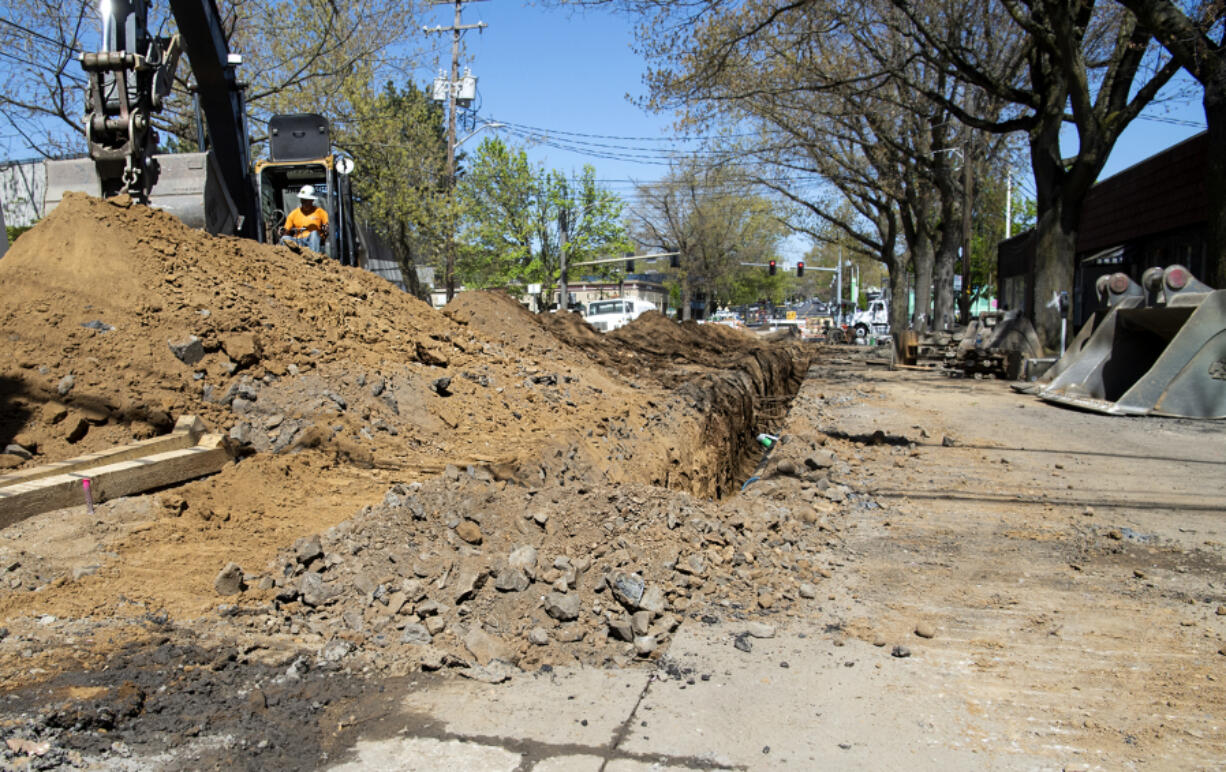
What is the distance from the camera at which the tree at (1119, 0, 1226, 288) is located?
38.6ft

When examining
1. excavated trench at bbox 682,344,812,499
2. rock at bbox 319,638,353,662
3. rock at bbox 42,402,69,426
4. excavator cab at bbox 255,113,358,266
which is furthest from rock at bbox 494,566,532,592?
excavator cab at bbox 255,113,358,266

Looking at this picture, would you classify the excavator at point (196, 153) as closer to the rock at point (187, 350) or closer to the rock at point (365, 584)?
the rock at point (187, 350)

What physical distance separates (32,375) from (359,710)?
166 inches

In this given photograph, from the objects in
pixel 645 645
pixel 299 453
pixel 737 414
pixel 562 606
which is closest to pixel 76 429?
pixel 299 453

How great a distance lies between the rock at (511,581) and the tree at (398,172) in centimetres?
2253

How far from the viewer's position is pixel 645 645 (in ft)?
12.9

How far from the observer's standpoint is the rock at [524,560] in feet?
14.3

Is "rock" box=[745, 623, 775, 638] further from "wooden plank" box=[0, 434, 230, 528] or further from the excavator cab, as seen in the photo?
the excavator cab

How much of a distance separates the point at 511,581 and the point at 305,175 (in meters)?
12.6

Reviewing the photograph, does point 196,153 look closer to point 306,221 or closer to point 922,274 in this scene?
point 306,221

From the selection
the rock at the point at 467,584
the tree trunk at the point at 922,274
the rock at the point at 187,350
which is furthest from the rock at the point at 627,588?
the tree trunk at the point at 922,274

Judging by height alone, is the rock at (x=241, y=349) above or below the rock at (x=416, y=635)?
above

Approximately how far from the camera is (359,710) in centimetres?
336

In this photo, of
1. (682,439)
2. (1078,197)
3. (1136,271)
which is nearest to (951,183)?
(1136,271)
